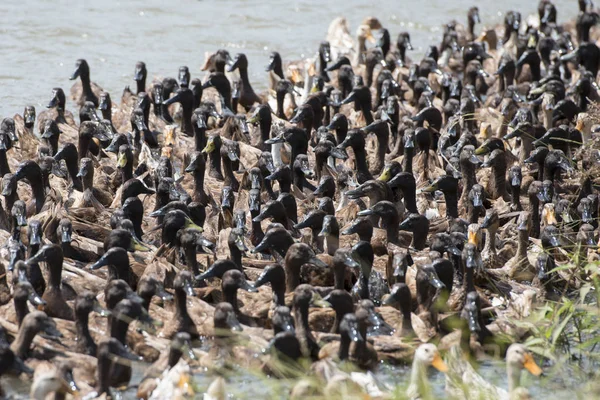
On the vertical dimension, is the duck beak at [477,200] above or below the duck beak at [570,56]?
below

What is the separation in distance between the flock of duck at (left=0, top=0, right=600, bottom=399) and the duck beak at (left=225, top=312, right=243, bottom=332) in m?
0.03

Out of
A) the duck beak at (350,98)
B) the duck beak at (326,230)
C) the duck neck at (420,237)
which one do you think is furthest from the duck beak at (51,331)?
the duck beak at (350,98)

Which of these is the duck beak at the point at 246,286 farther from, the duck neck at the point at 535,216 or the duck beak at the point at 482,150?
the duck beak at the point at 482,150

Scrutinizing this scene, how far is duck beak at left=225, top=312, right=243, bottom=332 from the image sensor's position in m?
9.77

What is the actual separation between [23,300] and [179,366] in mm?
1648

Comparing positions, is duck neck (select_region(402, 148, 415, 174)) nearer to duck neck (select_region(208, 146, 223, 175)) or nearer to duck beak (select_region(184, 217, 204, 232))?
duck neck (select_region(208, 146, 223, 175))

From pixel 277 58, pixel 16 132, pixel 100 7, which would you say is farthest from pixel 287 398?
pixel 100 7

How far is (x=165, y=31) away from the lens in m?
25.0

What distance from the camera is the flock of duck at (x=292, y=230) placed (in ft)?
31.7

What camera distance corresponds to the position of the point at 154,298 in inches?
433

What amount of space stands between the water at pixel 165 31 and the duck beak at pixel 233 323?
33.2ft

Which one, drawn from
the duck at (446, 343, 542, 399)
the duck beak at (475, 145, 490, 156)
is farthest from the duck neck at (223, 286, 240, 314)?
the duck beak at (475, 145, 490, 156)

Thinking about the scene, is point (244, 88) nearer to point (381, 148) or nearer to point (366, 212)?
point (381, 148)

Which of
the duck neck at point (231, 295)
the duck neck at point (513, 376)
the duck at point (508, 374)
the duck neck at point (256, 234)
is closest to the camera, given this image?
the duck at point (508, 374)
